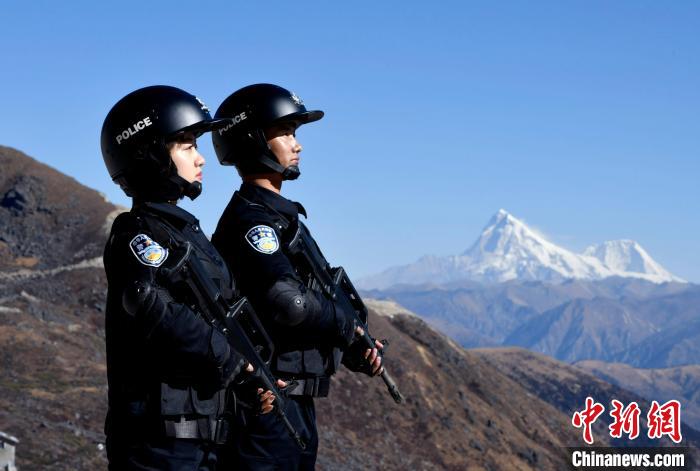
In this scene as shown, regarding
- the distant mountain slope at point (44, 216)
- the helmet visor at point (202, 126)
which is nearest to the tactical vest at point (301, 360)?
the helmet visor at point (202, 126)

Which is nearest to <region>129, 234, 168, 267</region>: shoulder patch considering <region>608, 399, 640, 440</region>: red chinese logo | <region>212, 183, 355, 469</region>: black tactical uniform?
<region>212, 183, 355, 469</region>: black tactical uniform

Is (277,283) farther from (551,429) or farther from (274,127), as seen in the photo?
(551,429)

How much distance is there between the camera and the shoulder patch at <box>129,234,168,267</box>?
616 centimetres

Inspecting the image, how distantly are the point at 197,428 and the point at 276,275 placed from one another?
4.64 feet

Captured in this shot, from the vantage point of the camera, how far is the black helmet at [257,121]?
808 cm

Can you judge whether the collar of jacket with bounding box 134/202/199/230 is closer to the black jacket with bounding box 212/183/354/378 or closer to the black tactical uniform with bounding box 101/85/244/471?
the black tactical uniform with bounding box 101/85/244/471

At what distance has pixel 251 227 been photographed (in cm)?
751

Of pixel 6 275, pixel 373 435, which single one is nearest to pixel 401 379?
pixel 373 435

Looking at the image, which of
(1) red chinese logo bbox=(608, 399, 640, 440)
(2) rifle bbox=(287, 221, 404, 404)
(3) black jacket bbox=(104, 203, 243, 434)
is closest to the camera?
(3) black jacket bbox=(104, 203, 243, 434)

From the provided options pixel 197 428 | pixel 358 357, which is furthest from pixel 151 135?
pixel 358 357

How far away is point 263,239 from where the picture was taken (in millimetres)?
7383

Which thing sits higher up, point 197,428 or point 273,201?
point 273,201

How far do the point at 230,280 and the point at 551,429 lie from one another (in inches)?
2906

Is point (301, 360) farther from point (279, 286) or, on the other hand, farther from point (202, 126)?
point (202, 126)
